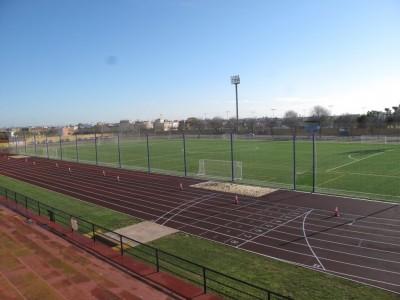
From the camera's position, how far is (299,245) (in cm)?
1634

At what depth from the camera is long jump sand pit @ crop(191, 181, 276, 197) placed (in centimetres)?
2649

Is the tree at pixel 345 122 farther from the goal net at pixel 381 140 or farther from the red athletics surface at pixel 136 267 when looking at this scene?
the red athletics surface at pixel 136 267

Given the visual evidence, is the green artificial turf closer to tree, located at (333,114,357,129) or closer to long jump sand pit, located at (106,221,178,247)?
long jump sand pit, located at (106,221,178,247)

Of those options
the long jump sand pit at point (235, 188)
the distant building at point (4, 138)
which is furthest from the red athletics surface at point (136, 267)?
the distant building at point (4, 138)

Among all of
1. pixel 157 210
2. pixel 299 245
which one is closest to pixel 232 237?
pixel 299 245

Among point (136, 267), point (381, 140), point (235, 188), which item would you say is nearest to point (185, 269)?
point (136, 267)

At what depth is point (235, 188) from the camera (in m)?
28.2

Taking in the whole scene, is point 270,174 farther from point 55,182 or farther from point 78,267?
point 78,267

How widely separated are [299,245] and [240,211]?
6019mm

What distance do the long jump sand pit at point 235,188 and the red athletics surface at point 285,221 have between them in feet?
2.92

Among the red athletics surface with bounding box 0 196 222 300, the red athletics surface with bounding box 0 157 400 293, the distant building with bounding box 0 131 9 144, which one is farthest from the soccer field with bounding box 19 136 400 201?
the distant building with bounding box 0 131 9 144

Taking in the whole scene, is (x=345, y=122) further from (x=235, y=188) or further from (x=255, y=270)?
(x=255, y=270)

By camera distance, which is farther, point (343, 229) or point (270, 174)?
point (270, 174)

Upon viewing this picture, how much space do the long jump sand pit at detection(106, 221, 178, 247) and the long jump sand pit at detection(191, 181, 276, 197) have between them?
834 cm
